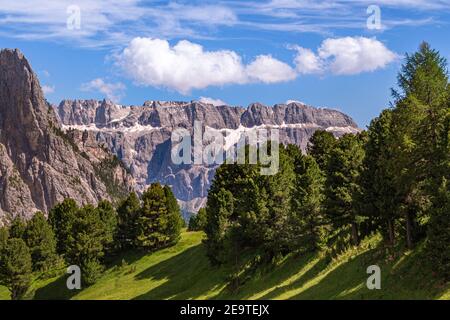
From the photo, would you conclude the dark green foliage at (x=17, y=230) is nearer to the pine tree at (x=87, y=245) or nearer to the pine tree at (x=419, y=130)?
the pine tree at (x=87, y=245)

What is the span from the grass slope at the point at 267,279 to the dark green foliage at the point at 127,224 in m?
3.83

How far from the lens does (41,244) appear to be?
9912 cm

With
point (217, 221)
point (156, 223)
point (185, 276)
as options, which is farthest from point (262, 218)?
point (156, 223)

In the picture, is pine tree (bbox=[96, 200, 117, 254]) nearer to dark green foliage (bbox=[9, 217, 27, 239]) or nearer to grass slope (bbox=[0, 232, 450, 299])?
grass slope (bbox=[0, 232, 450, 299])

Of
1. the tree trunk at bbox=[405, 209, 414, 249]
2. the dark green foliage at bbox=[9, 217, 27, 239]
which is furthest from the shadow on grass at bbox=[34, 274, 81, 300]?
the tree trunk at bbox=[405, 209, 414, 249]

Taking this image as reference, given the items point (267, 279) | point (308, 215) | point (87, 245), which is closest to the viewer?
point (267, 279)

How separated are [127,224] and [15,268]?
22.1 meters

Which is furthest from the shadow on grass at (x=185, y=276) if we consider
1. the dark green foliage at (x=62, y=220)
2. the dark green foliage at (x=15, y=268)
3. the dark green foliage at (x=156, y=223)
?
the dark green foliage at (x=62, y=220)

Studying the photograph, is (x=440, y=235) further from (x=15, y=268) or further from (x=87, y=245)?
(x=15, y=268)

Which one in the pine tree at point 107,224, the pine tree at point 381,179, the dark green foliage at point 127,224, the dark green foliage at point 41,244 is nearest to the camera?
the pine tree at point 381,179

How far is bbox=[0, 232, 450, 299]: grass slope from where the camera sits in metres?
38.1

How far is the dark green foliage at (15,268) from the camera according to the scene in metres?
81.1

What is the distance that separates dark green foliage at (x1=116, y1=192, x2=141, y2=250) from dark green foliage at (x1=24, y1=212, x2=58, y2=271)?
13.7m

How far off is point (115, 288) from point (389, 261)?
44810 mm
